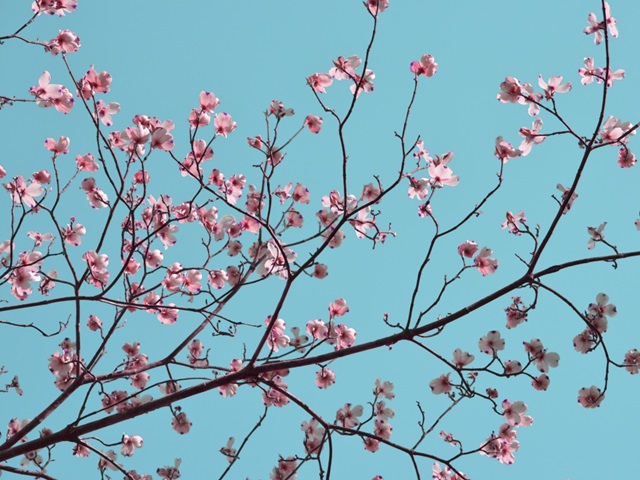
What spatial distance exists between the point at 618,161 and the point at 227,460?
2702mm

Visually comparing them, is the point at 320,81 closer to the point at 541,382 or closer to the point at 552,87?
the point at 552,87

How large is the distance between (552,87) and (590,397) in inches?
62.4

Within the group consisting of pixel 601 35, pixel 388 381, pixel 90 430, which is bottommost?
pixel 90 430

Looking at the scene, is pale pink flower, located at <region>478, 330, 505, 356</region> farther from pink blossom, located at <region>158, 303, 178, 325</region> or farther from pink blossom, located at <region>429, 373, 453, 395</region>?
pink blossom, located at <region>158, 303, 178, 325</region>

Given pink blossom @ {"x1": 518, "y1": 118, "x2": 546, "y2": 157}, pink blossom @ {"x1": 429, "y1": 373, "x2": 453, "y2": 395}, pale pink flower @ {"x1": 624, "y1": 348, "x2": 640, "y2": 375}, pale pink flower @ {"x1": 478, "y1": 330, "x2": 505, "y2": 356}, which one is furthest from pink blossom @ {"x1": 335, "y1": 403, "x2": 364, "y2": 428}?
pink blossom @ {"x1": 518, "y1": 118, "x2": 546, "y2": 157}

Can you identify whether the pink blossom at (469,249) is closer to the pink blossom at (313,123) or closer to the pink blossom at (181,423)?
the pink blossom at (313,123)

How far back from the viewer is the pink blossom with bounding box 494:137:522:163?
3367 mm

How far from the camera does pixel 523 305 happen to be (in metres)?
3.51

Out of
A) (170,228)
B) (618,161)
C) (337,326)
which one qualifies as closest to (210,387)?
(337,326)

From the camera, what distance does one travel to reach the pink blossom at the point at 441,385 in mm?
3520

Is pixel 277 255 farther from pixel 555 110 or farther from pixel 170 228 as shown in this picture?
pixel 555 110

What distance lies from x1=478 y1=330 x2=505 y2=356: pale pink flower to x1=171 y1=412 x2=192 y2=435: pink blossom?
5.33ft

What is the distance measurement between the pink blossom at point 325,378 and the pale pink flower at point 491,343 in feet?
2.75

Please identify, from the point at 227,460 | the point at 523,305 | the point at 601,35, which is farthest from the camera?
the point at 227,460
